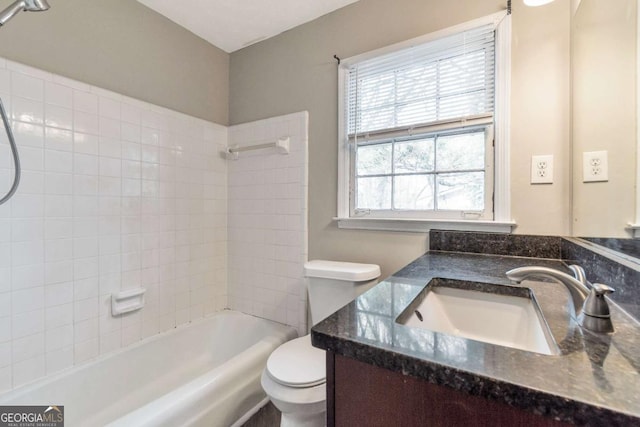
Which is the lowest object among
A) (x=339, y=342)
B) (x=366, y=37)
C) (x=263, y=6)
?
(x=339, y=342)

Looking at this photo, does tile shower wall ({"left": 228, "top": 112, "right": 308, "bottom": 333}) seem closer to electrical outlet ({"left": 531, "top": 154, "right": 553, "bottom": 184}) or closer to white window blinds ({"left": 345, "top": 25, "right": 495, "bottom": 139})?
white window blinds ({"left": 345, "top": 25, "right": 495, "bottom": 139})

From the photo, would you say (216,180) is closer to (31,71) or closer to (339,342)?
(31,71)

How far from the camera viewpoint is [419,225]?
1.54 m

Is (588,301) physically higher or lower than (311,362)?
higher

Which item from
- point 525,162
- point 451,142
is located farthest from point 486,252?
point 451,142

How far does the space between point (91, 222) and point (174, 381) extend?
1.06 meters

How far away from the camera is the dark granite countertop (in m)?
0.36

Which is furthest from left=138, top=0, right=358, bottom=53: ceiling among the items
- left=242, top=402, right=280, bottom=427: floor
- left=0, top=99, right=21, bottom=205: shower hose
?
left=242, top=402, right=280, bottom=427: floor

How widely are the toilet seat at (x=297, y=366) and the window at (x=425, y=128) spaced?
78 centimetres

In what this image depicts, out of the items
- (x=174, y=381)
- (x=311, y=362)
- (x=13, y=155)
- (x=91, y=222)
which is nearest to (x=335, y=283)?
(x=311, y=362)

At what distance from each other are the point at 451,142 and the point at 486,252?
59 cm

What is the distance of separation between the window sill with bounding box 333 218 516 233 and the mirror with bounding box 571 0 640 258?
0.93ft

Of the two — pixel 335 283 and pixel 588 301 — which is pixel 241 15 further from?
pixel 588 301

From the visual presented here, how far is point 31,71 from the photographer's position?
4.36ft
